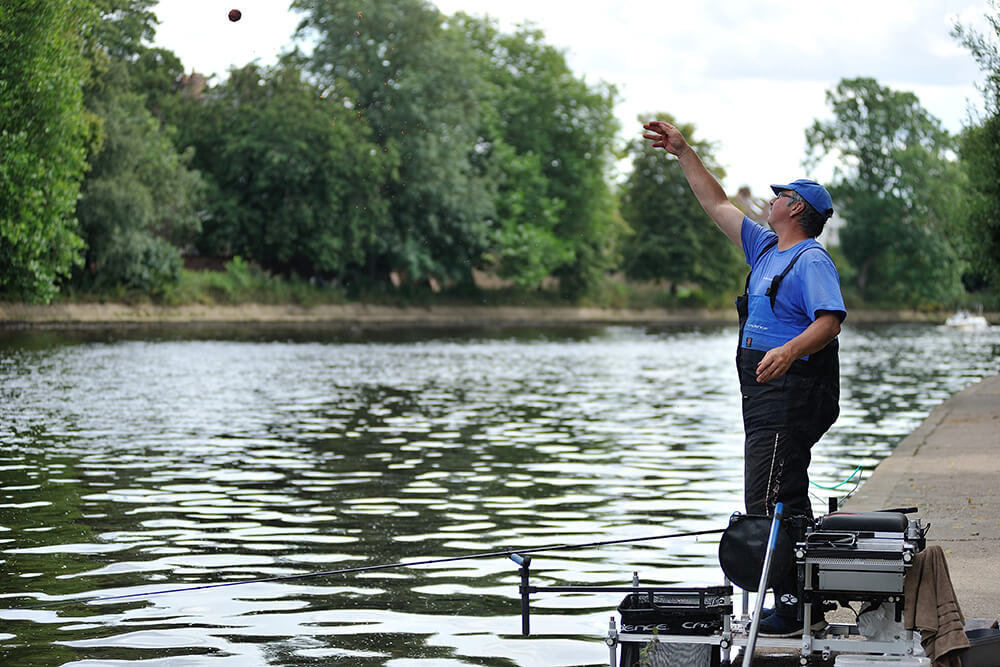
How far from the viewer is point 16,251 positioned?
42750 millimetres

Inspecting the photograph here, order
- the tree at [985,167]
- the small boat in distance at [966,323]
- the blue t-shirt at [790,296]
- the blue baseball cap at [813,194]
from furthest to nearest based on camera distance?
1. the small boat in distance at [966,323]
2. the tree at [985,167]
3. the blue baseball cap at [813,194]
4. the blue t-shirt at [790,296]

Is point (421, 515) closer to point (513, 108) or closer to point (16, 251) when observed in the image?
point (16, 251)

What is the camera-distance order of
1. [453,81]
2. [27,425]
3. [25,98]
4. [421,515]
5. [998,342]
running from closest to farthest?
[421,515] < [27,425] < [25,98] < [998,342] < [453,81]

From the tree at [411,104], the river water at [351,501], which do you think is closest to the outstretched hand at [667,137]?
the river water at [351,501]

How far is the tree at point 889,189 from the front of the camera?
106625mm

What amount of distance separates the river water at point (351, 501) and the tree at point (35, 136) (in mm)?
9845

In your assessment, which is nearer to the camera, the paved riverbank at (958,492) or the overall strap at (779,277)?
the overall strap at (779,277)

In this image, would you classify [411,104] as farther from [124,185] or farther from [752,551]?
[752,551]

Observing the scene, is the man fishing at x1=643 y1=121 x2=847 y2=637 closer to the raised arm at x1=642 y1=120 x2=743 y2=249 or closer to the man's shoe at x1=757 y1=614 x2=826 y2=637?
the man's shoe at x1=757 y1=614 x2=826 y2=637

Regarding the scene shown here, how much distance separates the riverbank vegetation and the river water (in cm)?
1293

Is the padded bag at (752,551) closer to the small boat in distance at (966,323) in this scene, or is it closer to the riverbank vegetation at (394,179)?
the riverbank vegetation at (394,179)

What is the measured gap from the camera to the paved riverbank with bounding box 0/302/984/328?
5847 cm

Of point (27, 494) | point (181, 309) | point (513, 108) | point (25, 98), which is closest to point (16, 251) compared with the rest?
point (25, 98)

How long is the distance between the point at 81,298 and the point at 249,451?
1775 inches
